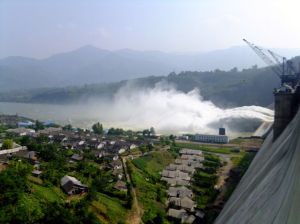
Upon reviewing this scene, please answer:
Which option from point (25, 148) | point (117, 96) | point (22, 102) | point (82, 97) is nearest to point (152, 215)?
point (25, 148)

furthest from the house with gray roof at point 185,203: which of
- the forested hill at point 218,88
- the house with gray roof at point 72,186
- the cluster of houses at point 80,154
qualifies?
the forested hill at point 218,88

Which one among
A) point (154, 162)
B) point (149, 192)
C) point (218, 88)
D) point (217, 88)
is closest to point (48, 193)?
point (149, 192)

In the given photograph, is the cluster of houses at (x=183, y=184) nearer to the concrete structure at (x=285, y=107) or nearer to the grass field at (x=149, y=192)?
the grass field at (x=149, y=192)

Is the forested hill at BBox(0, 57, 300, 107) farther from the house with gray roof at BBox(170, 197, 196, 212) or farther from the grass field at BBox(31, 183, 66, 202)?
the grass field at BBox(31, 183, 66, 202)

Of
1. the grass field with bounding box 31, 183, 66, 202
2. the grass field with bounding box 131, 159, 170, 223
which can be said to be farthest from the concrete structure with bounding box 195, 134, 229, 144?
the grass field with bounding box 31, 183, 66, 202

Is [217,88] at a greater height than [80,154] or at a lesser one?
greater

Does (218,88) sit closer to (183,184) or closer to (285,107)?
(183,184)
